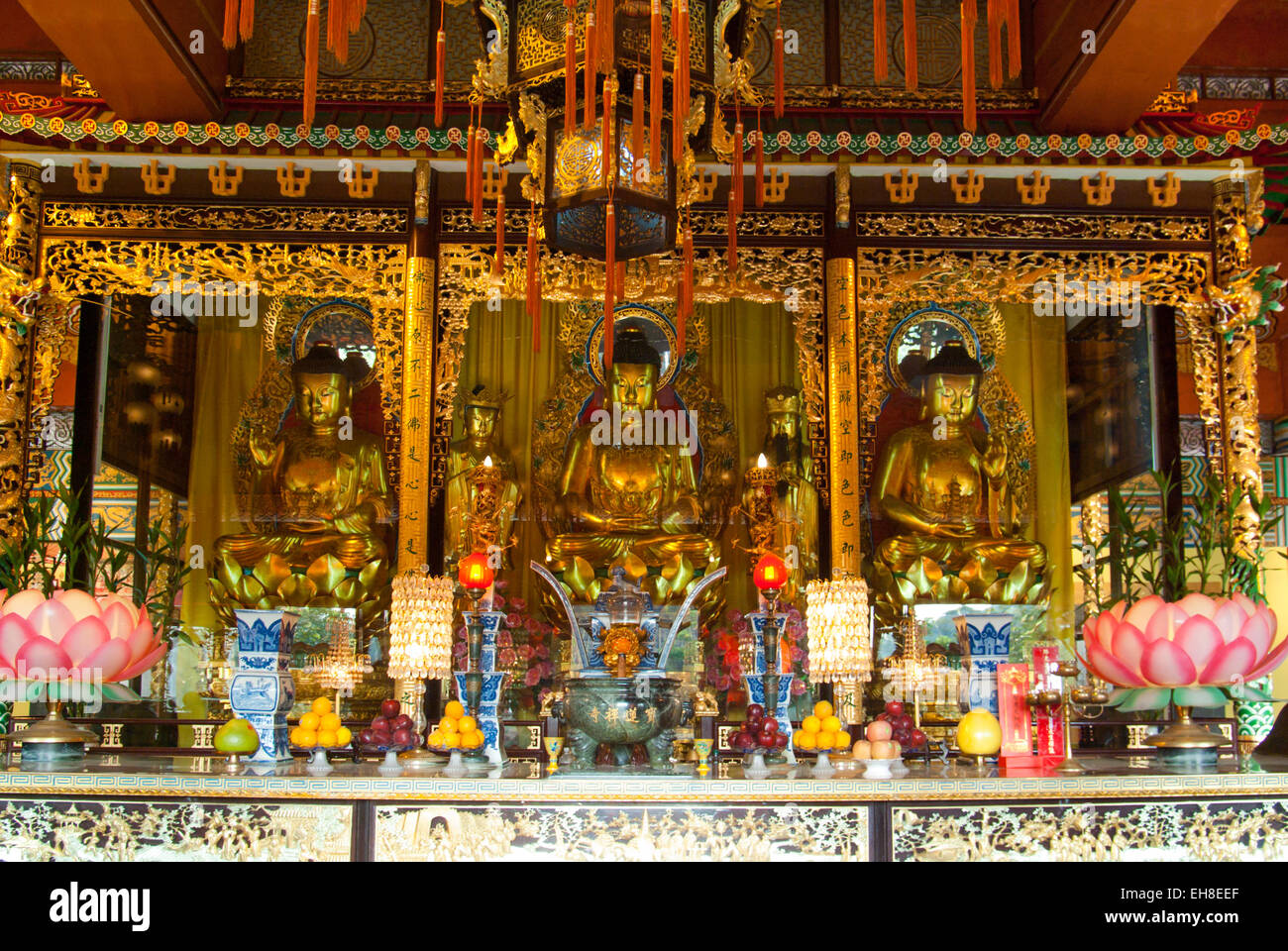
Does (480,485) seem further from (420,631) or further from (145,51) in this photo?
(145,51)

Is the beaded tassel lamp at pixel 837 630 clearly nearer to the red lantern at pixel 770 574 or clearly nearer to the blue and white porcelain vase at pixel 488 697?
the red lantern at pixel 770 574

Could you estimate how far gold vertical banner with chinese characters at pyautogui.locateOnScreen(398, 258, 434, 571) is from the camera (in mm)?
4957

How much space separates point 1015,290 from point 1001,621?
1.41 m

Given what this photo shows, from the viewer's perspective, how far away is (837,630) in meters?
4.12

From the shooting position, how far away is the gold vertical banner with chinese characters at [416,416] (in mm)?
4957

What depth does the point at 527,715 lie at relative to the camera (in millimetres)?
5617

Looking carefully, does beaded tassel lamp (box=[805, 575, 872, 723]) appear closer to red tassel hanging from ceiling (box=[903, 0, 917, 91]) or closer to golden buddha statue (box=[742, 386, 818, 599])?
golden buddha statue (box=[742, 386, 818, 599])

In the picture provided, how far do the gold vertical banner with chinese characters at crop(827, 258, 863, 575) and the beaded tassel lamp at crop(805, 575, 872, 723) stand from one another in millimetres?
832

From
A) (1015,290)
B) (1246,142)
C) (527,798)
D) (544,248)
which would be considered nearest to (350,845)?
(527,798)

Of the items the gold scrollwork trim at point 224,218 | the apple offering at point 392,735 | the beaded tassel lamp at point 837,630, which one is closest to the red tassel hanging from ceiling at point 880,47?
the beaded tassel lamp at point 837,630

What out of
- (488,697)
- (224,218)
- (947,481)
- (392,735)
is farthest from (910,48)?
(947,481)

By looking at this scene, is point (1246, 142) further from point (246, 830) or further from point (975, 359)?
point (246, 830)

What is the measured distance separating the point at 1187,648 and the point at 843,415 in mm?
1865

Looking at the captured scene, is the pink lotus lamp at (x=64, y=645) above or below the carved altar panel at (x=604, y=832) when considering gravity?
above
